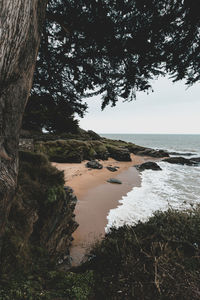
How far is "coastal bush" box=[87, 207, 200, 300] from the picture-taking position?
1.75 meters

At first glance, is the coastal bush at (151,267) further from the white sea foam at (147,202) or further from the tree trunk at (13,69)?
the tree trunk at (13,69)

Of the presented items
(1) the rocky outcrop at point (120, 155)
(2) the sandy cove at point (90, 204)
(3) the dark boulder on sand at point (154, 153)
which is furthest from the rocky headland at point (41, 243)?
(3) the dark boulder on sand at point (154, 153)

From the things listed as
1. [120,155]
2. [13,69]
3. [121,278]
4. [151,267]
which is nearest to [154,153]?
[120,155]

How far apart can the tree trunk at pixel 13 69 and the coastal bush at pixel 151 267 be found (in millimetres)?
1969

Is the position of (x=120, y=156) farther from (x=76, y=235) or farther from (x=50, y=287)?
(x=50, y=287)

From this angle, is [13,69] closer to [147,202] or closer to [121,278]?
[121,278]

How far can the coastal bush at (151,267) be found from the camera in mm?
1745

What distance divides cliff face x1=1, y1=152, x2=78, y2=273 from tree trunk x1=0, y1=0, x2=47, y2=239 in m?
1.02

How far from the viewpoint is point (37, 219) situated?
235 centimetres

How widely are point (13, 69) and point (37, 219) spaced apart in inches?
94.4

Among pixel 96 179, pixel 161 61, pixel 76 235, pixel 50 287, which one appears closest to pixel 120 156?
pixel 96 179

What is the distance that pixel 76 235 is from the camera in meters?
4.07

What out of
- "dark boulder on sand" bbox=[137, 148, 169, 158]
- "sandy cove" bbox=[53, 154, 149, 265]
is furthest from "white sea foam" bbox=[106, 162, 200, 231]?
"dark boulder on sand" bbox=[137, 148, 169, 158]

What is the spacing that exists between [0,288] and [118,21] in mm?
4306
